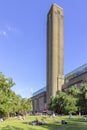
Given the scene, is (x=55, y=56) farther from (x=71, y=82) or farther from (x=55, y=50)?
(x=71, y=82)

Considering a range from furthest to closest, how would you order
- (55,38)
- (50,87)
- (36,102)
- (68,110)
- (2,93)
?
(36,102) → (55,38) → (50,87) → (68,110) → (2,93)

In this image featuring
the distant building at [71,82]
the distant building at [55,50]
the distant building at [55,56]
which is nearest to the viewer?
the distant building at [71,82]

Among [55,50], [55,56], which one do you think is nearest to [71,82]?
[55,56]

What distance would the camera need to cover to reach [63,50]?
6501 inches

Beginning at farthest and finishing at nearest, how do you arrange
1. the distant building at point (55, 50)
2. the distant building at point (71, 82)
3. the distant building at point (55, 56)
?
1. the distant building at point (55, 50)
2. the distant building at point (55, 56)
3. the distant building at point (71, 82)

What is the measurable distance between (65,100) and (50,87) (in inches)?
2453

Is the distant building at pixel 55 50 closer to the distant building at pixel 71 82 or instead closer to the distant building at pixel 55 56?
the distant building at pixel 55 56

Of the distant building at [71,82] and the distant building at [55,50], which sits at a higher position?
the distant building at [55,50]

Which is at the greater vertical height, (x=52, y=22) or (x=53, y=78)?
(x=52, y=22)

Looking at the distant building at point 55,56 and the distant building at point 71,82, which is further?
the distant building at point 55,56

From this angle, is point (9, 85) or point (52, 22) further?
point (52, 22)

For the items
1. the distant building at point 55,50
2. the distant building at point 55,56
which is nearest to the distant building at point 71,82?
the distant building at point 55,56

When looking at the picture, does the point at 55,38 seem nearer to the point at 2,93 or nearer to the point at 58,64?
the point at 58,64

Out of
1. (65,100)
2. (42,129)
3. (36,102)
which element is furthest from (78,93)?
(36,102)
